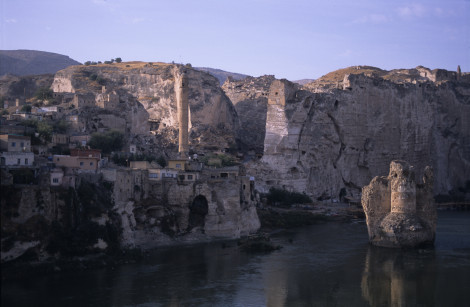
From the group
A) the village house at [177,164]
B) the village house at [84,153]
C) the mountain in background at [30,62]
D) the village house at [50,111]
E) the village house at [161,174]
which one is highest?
the mountain in background at [30,62]

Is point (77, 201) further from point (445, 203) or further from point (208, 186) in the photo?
point (445, 203)

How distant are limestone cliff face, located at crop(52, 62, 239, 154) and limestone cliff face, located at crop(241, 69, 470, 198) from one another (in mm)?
7105

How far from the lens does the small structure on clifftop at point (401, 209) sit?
102 feet

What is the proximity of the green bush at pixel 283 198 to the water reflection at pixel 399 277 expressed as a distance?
14.2 m

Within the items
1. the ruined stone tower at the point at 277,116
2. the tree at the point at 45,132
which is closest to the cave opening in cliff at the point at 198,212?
Answer: the tree at the point at 45,132

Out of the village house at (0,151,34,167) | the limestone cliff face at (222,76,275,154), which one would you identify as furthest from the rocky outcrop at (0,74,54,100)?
the village house at (0,151,34,167)

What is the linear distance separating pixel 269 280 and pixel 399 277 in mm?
5408

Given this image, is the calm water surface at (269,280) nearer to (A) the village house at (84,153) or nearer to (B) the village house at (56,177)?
(B) the village house at (56,177)

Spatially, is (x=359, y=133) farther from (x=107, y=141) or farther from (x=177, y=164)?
(x=107, y=141)

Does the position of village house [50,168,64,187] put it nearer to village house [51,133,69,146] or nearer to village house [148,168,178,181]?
village house [148,168,178,181]

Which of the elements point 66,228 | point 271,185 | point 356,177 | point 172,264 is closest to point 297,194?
point 271,185

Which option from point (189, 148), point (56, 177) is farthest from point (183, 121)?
point (56, 177)

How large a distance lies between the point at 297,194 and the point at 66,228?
25.5 m

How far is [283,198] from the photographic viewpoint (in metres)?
46.1
